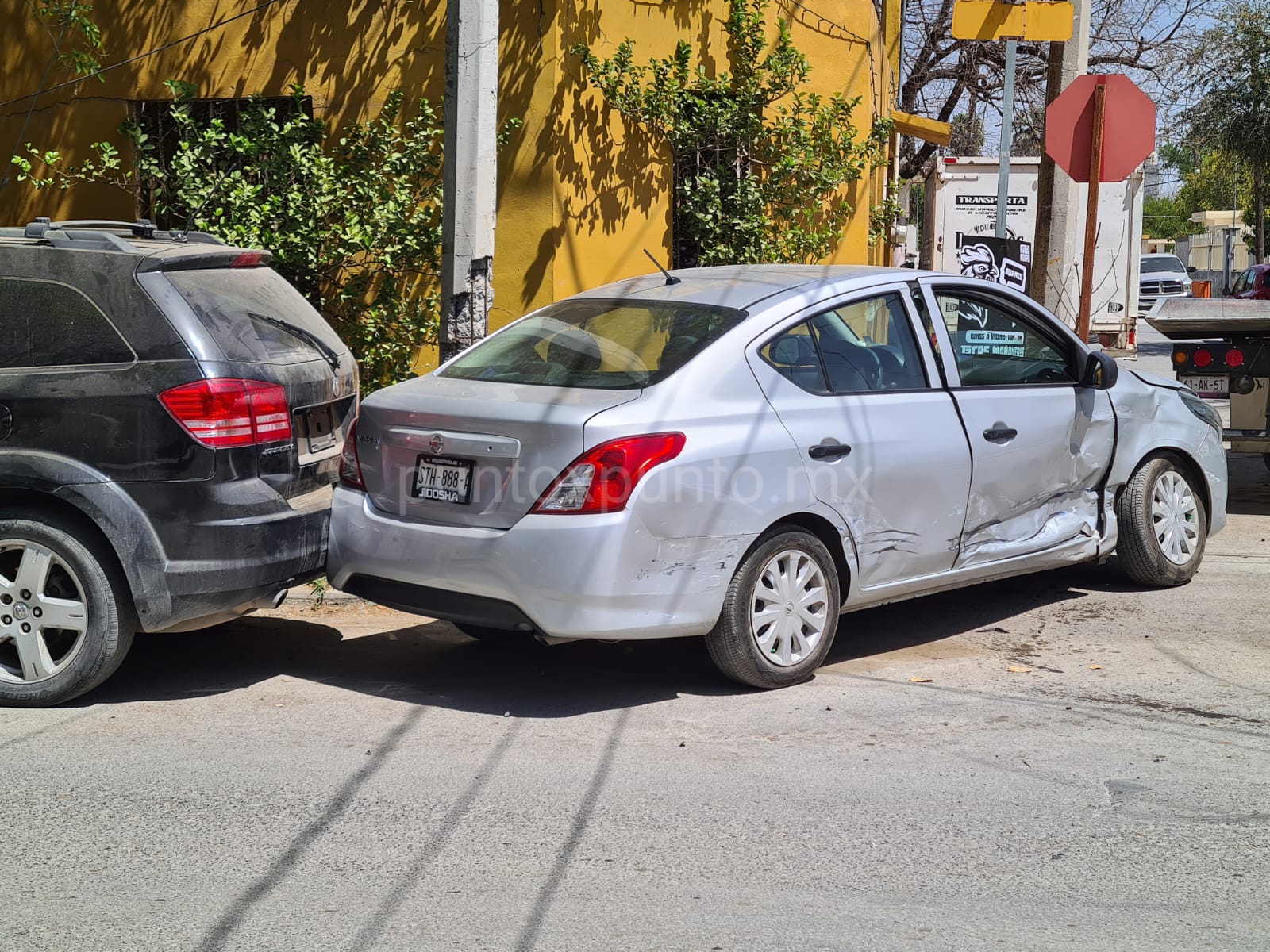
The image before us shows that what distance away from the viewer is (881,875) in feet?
12.9

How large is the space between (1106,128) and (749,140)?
307 cm

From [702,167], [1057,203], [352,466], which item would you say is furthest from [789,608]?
[1057,203]

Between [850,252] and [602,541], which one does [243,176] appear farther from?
[602,541]

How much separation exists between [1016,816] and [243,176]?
8144mm

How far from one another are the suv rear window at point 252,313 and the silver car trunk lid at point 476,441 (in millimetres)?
476

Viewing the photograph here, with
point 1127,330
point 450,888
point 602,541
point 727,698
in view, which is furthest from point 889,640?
point 1127,330

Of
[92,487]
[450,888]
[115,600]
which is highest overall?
[92,487]

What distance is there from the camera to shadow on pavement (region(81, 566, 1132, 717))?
571 cm

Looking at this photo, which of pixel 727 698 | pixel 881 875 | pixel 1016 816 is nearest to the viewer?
pixel 881 875

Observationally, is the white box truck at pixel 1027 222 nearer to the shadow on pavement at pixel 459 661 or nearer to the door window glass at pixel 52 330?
the shadow on pavement at pixel 459 661

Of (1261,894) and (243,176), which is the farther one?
(243,176)

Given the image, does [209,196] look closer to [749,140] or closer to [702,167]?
[702,167]

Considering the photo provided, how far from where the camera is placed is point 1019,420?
648cm

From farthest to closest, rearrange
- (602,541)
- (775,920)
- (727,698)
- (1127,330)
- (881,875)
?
1. (1127,330)
2. (727,698)
3. (602,541)
4. (881,875)
5. (775,920)
